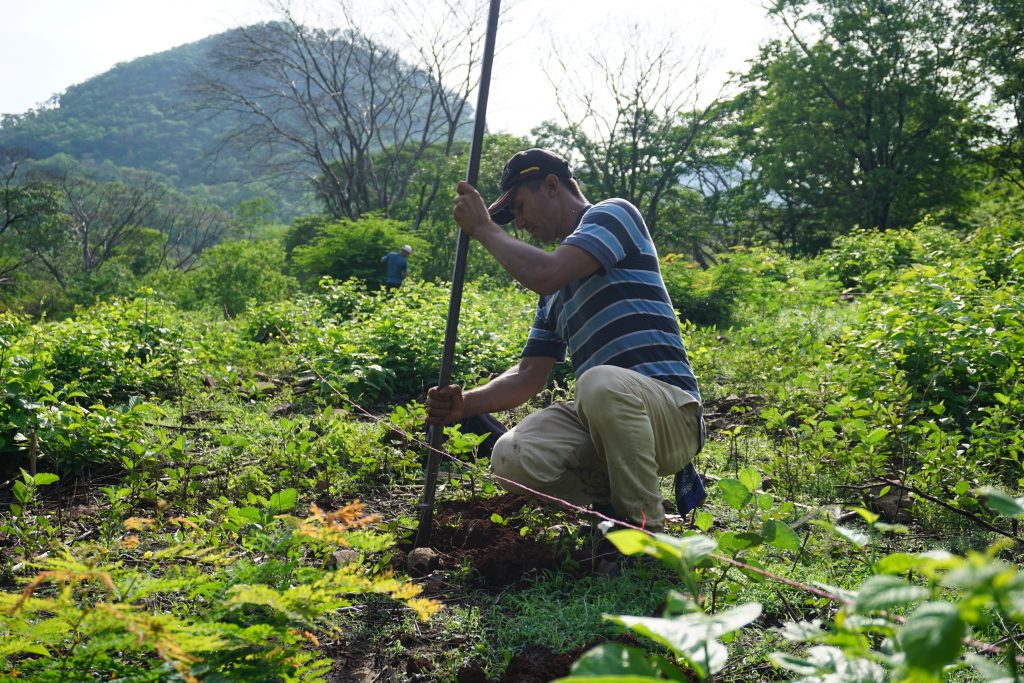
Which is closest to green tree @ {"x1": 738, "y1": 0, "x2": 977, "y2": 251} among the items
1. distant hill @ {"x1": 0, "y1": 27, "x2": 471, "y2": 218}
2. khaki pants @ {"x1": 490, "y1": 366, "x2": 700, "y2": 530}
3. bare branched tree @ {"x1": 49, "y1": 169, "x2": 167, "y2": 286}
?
khaki pants @ {"x1": 490, "y1": 366, "x2": 700, "y2": 530}

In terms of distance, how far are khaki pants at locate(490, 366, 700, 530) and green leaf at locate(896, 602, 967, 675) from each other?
2.03 metres

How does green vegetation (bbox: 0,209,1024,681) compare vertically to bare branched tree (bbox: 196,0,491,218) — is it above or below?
below

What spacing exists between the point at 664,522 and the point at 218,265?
55.7ft

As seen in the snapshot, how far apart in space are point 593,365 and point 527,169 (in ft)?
2.65

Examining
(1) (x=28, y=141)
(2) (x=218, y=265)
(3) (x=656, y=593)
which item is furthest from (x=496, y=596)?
(1) (x=28, y=141)

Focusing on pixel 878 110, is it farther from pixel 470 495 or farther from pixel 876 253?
pixel 470 495

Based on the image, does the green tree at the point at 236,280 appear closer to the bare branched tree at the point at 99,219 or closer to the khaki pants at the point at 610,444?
the khaki pants at the point at 610,444

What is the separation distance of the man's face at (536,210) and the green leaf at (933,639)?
2.53 m

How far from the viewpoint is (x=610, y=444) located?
275cm

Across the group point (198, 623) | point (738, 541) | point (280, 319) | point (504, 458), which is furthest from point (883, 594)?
point (280, 319)

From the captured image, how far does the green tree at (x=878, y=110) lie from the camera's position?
20547mm

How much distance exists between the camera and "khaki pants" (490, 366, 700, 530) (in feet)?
8.94

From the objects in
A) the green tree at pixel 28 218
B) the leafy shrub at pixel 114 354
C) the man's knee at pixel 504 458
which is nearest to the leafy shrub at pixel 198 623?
the man's knee at pixel 504 458

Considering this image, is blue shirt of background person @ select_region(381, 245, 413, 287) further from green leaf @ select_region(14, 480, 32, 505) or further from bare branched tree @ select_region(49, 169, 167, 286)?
bare branched tree @ select_region(49, 169, 167, 286)
